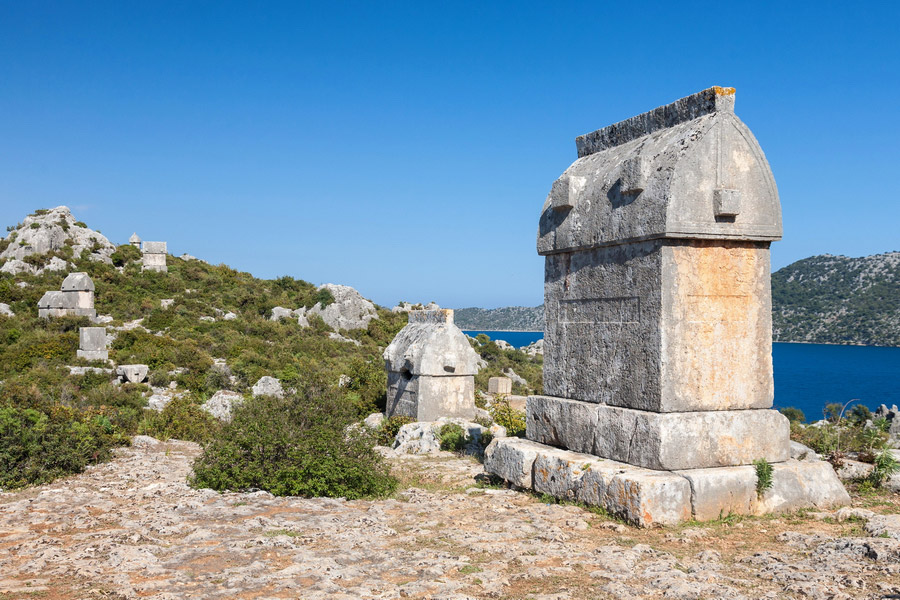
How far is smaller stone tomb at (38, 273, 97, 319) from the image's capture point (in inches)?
1001

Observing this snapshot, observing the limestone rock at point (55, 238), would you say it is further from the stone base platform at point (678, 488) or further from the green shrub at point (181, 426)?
the stone base platform at point (678, 488)

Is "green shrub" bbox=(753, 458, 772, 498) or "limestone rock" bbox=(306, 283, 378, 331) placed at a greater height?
"limestone rock" bbox=(306, 283, 378, 331)

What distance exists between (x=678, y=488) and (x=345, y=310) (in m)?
27.9

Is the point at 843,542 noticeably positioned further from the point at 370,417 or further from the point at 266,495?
the point at 370,417

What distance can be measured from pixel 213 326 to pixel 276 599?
25.2 metres

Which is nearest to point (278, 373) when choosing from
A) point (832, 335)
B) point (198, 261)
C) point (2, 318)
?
point (2, 318)

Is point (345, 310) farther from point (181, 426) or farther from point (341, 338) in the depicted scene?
point (181, 426)

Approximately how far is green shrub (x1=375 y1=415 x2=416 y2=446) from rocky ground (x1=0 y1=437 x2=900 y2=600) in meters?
4.70

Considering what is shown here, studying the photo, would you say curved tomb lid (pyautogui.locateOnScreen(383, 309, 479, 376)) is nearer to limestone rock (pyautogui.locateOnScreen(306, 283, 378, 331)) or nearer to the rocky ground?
the rocky ground

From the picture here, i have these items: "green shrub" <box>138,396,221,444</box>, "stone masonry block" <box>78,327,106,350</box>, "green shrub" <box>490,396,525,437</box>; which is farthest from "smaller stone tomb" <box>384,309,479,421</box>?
"stone masonry block" <box>78,327,106,350</box>

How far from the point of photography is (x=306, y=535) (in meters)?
4.62

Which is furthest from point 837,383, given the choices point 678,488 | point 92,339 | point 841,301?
point 678,488

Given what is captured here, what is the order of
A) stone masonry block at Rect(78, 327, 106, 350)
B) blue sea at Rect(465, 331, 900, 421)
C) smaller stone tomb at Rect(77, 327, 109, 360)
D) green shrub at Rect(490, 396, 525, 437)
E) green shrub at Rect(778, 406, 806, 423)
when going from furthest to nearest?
blue sea at Rect(465, 331, 900, 421) < stone masonry block at Rect(78, 327, 106, 350) < smaller stone tomb at Rect(77, 327, 109, 360) < green shrub at Rect(778, 406, 806, 423) < green shrub at Rect(490, 396, 525, 437)

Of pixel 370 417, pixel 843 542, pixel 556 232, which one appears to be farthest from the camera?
pixel 370 417
